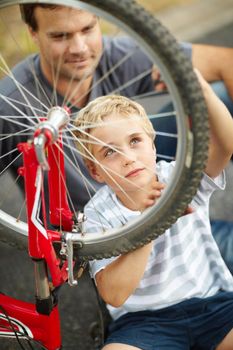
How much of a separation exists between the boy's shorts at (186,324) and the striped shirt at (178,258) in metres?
0.02

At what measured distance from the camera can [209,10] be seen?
14.2 feet

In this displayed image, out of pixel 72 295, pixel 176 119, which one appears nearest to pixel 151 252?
pixel 176 119

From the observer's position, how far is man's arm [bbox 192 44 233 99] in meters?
2.01

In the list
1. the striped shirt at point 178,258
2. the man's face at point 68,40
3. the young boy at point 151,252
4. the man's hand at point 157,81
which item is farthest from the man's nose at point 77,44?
the striped shirt at point 178,258

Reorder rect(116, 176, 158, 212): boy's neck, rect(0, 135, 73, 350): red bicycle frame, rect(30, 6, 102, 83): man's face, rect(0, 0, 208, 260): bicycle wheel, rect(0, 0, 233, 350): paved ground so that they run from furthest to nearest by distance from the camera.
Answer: rect(0, 0, 233, 350): paved ground → rect(30, 6, 102, 83): man's face → rect(116, 176, 158, 212): boy's neck → rect(0, 135, 73, 350): red bicycle frame → rect(0, 0, 208, 260): bicycle wheel

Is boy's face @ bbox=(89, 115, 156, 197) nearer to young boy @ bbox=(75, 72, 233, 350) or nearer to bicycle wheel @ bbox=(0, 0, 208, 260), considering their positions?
young boy @ bbox=(75, 72, 233, 350)

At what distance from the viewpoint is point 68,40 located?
6.00 feet

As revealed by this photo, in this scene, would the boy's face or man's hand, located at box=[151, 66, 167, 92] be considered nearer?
the boy's face

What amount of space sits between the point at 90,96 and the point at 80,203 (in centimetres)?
35

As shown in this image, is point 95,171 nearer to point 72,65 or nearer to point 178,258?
point 178,258

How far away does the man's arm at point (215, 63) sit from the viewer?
2010mm

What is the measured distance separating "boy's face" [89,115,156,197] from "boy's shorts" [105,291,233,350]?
1.15 feet

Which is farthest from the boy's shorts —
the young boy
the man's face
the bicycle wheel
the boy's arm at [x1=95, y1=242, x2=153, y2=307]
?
the man's face

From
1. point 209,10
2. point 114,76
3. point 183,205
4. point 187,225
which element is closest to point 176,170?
point 183,205
